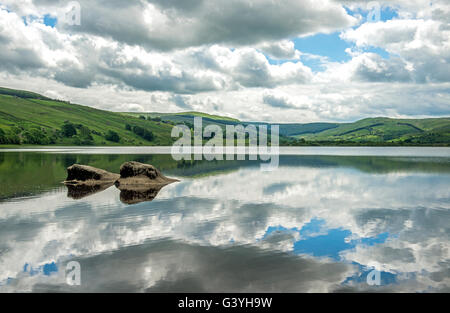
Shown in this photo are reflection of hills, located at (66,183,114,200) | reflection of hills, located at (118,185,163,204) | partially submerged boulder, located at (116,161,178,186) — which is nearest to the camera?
reflection of hills, located at (118,185,163,204)

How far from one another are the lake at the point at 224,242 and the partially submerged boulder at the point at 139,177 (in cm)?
578

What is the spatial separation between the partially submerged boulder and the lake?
5.78 metres

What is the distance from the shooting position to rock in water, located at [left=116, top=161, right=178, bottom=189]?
34.0 meters

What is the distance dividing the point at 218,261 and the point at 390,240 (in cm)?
947

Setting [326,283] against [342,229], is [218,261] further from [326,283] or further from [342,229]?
[342,229]

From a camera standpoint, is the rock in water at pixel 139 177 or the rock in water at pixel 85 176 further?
the rock in water at pixel 85 176

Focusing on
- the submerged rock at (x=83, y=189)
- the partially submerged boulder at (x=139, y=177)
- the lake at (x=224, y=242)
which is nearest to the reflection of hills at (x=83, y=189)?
the submerged rock at (x=83, y=189)

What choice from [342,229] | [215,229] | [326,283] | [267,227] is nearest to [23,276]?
[215,229]

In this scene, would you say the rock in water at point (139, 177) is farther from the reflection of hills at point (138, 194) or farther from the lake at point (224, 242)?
the lake at point (224, 242)

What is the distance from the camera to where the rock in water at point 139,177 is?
112 feet

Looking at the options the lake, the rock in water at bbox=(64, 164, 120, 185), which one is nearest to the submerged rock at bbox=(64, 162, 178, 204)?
the rock in water at bbox=(64, 164, 120, 185)

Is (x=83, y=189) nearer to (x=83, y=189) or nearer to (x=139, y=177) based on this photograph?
(x=83, y=189)

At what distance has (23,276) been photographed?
10.9m

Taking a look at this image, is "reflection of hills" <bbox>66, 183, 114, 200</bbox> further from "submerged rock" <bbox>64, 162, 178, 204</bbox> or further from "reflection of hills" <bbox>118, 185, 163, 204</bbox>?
"reflection of hills" <bbox>118, 185, 163, 204</bbox>
